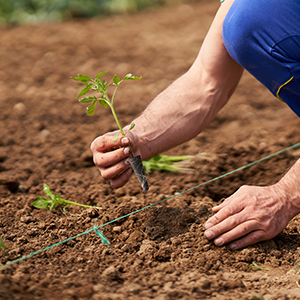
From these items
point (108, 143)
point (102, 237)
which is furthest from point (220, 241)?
point (108, 143)

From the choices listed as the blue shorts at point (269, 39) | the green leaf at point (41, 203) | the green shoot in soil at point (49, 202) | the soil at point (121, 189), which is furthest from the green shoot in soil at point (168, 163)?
the blue shorts at point (269, 39)

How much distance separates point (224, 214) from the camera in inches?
63.2

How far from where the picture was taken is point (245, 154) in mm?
2426

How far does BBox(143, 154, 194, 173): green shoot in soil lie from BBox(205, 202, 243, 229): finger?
688mm

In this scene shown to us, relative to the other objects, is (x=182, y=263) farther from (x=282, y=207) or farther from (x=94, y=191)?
(x=94, y=191)

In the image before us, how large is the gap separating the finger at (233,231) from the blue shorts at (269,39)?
24.6 inches

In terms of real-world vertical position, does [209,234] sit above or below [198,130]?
below

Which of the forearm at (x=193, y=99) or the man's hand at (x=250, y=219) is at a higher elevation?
the forearm at (x=193, y=99)

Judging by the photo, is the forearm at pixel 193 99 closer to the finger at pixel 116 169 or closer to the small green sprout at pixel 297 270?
the finger at pixel 116 169

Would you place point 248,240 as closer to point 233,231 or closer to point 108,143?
point 233,231

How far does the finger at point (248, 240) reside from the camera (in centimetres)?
157

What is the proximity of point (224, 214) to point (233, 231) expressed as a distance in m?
0.08

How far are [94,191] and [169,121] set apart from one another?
573 millimetres

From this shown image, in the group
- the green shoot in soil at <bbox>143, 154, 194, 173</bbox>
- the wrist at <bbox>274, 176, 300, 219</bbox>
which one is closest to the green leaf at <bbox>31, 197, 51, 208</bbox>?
the green shoot in soil at <bbox>143, 154, 194, 173</bbox>
